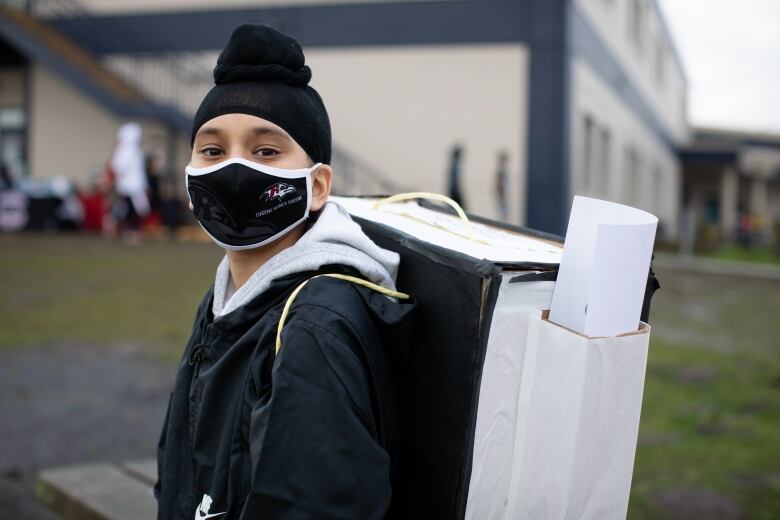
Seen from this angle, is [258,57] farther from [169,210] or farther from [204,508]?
[169,210]

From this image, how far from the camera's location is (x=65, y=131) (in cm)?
2041

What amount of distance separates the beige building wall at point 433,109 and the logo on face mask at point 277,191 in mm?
15264

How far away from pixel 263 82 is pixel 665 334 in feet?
22.0

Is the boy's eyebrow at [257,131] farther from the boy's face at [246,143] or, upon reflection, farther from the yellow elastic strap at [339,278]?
the yellow elastic strap at [339,278]

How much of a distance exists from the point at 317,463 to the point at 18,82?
22.3m

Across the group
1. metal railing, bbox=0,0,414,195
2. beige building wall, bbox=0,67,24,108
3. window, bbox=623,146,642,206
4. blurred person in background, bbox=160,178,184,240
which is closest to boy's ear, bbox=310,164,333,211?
blurred person in background, bbox=160,178,184,240

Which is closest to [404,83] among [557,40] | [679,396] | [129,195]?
[557,40]

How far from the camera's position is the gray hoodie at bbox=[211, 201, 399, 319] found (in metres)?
1.62

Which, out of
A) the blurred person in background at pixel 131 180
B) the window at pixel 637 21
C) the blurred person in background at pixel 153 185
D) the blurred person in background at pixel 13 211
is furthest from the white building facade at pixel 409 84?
the blurred person in background at pixel 131 180

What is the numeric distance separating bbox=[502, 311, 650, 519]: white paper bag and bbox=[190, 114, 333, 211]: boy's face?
597 millimetres

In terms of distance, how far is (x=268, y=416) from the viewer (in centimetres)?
140

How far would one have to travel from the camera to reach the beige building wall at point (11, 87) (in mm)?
20953

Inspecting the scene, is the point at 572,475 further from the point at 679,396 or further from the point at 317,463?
the point at 679,396

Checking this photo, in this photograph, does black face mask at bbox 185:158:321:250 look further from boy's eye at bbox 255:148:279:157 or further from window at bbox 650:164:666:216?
window at bbox 650:164:666:216
